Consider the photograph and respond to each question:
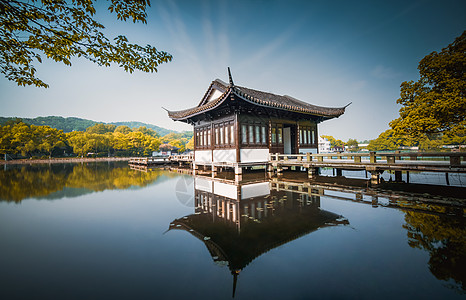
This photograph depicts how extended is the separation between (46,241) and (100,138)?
60.9m

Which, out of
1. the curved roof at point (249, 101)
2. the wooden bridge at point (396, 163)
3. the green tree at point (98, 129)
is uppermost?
the green tree at point (98, 129)

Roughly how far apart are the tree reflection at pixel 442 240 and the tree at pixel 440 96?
8.68 metres

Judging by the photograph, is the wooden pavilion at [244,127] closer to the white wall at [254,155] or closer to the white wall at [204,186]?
the white wall at [254,155]

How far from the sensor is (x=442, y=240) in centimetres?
349

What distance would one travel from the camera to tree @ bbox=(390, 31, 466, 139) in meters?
10.4

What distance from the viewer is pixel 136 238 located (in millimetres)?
4066

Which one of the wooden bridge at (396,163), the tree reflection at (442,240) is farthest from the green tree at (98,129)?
the tree reflection at (442,240)

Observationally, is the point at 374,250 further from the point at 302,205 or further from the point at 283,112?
the point at 283,112

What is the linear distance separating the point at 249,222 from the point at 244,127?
9739 millimetres

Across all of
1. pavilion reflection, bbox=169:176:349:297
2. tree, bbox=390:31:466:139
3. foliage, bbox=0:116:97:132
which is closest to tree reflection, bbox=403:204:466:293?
pavilion reflection, bbox=169:176:349:297

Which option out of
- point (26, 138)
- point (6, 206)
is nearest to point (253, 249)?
point (6, 206)

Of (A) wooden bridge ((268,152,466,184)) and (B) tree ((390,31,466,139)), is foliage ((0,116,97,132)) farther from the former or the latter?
(B) tree ((390,31,466,139))

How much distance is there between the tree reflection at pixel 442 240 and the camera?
103 inches

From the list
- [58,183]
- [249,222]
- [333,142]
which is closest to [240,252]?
[249,222]
